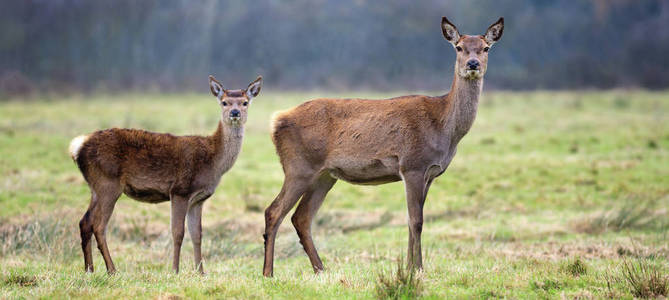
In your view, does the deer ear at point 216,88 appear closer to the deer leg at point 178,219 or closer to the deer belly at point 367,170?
the deer leg at point 178,219

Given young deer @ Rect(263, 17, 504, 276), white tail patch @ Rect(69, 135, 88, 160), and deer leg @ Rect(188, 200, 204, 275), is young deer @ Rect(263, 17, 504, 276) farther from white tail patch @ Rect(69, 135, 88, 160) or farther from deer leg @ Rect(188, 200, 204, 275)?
white tail patch @ Rect(69, 135, 88, 160)

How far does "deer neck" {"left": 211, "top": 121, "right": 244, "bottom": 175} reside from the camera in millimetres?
10141

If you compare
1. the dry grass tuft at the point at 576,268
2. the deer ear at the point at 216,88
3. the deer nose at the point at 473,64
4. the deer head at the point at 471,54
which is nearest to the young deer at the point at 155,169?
the deer ear at the point at 216,88

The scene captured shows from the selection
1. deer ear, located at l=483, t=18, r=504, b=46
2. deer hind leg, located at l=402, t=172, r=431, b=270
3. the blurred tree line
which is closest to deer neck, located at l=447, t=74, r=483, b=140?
deer ear, located at l=483, t=18, r=504, b=46

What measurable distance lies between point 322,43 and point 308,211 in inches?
3588

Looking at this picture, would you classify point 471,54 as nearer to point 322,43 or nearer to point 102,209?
point 102,209

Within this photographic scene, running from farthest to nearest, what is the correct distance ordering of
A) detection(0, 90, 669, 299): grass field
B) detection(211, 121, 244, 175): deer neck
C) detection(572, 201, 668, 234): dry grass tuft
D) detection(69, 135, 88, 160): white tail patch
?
detection(572, 201, 668, 234): dry grass tuft, detection(211, 121, 244, 175): deer neck, detection(69, 135, 88, 160): white tail patch, detection(0, 90, 669, 299): grass field

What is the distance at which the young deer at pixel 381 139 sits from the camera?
908 cm

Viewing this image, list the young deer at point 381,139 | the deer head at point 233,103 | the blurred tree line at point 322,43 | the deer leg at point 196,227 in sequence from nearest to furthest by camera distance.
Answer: the young deer at point 381,139 < the deer leg at point 196,227 < the deer head at point 233,103 < the blurred tree line at point 322,43

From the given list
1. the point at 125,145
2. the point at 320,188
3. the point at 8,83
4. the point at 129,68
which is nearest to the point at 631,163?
the point at 320,188

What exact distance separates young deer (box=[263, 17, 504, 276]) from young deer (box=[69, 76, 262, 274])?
0.94 m

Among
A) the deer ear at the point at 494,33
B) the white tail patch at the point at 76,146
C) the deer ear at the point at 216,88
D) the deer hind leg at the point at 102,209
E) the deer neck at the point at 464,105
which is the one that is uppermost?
the deer ear at the point at 494,33

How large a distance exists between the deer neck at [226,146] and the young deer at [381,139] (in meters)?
0.79

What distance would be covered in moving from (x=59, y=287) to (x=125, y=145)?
8.44 ft
